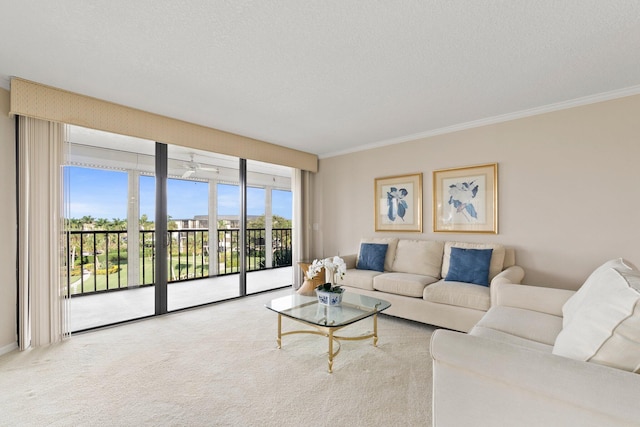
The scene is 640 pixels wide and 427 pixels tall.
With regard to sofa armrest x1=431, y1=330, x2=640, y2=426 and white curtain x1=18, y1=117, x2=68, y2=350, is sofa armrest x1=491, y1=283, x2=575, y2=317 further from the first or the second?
white curtain x1=18, y1=117, x2=68, y2=350

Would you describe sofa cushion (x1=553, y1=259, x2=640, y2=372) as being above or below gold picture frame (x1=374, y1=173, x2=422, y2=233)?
below

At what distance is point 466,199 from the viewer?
3.67m

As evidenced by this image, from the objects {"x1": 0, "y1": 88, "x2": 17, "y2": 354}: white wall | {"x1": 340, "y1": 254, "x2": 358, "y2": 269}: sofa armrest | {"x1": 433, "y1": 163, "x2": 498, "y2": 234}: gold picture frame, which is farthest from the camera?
{"x1": 340, "y1": 254, "x2": 358, "y2": 269}: sofa armrest

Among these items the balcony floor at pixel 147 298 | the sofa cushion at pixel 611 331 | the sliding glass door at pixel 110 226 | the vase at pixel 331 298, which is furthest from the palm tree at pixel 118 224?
the sofa cushion at pixel 611 331

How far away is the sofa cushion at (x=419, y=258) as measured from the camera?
12.0 ft

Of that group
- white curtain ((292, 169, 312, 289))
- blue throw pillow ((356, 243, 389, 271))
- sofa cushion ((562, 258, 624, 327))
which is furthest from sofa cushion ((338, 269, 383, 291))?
sofa cushion ((562, 258, 624, 327))

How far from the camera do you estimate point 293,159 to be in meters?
4.96

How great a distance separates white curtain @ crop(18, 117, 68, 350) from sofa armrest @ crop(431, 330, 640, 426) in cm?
341

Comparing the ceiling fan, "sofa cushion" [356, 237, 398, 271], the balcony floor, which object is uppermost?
the ceiling fan

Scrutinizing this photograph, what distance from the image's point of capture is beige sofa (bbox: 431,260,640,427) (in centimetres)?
99

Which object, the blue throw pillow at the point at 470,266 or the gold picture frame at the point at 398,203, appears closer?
the blue throw pillow at the point at 470,266

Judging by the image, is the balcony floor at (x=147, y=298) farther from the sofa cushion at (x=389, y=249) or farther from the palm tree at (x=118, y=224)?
the sofa cushion at (x=389, y=249)

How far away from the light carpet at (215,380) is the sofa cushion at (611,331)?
95cm

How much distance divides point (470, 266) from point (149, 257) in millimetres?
4704
